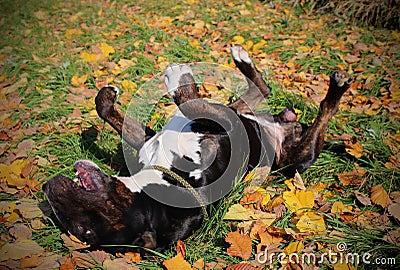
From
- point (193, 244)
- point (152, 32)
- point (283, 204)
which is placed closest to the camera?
point (193, 244)

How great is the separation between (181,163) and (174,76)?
0.77 meters

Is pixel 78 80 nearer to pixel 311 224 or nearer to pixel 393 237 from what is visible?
pixel 311 224

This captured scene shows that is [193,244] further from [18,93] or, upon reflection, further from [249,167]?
[18,93]

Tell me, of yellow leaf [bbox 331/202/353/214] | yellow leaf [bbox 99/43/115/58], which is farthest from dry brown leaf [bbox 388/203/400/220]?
yellow leaf [bbox 99/43/115/58]

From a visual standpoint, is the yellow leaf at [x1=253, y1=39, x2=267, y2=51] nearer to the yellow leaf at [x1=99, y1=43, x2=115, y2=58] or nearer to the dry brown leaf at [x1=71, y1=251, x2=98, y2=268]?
the yellow leaf at [x1=99, y1=43, x2=115, y2=58]

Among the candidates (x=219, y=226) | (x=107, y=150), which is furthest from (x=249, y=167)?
(x=107, y=150)

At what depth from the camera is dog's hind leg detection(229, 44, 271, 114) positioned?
11.7 ft

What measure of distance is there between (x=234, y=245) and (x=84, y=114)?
223cm

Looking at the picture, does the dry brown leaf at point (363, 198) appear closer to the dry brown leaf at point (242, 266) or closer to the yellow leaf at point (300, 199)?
the yellow leaf at point (300, 199)

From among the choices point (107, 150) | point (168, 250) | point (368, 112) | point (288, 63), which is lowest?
point (168, 250)

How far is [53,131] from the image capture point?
3.69 meters

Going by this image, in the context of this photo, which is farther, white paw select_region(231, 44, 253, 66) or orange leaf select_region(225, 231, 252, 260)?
white paw select_region(231, 44, 253, 66)

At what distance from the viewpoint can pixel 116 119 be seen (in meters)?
3.20

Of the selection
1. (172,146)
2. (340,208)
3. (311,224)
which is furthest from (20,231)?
(340,208)
